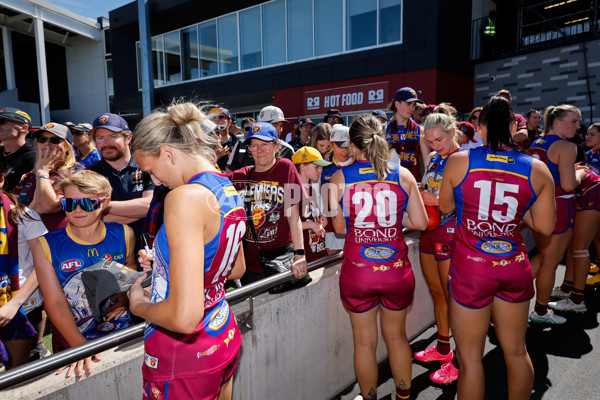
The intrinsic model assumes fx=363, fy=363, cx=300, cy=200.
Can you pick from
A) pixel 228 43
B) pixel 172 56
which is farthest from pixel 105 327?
pixel 172 56

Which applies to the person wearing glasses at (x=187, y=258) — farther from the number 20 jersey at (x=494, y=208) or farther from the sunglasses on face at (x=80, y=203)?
→ the number 20 jersey at (x=494, y=208)

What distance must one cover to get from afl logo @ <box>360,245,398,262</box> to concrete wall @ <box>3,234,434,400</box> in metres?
0.58

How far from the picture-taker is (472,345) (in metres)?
2.48

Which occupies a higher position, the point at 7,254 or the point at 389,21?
the point at 389,21

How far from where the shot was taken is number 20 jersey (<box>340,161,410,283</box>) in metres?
2.54

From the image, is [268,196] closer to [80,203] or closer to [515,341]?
[80,203]

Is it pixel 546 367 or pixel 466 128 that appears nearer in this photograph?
pixel 546 367

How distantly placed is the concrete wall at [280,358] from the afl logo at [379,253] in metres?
0.58

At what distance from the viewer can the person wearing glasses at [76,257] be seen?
2068 millimetres

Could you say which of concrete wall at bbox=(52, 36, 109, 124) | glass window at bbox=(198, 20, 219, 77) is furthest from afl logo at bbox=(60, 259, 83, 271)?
concrete wall at bbox=(52, 36, 109, 124)

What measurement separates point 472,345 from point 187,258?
215cm

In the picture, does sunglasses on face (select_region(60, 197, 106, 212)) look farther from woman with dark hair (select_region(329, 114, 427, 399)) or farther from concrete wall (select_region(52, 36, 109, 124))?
concrete wall (select_region(52, 36, 109, 124))

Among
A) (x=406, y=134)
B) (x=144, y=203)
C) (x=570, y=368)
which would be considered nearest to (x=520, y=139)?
(x=406, y=134)

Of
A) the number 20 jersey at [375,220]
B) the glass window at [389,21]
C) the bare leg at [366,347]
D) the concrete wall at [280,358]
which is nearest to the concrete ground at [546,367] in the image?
the concrete wall at [280,358]
